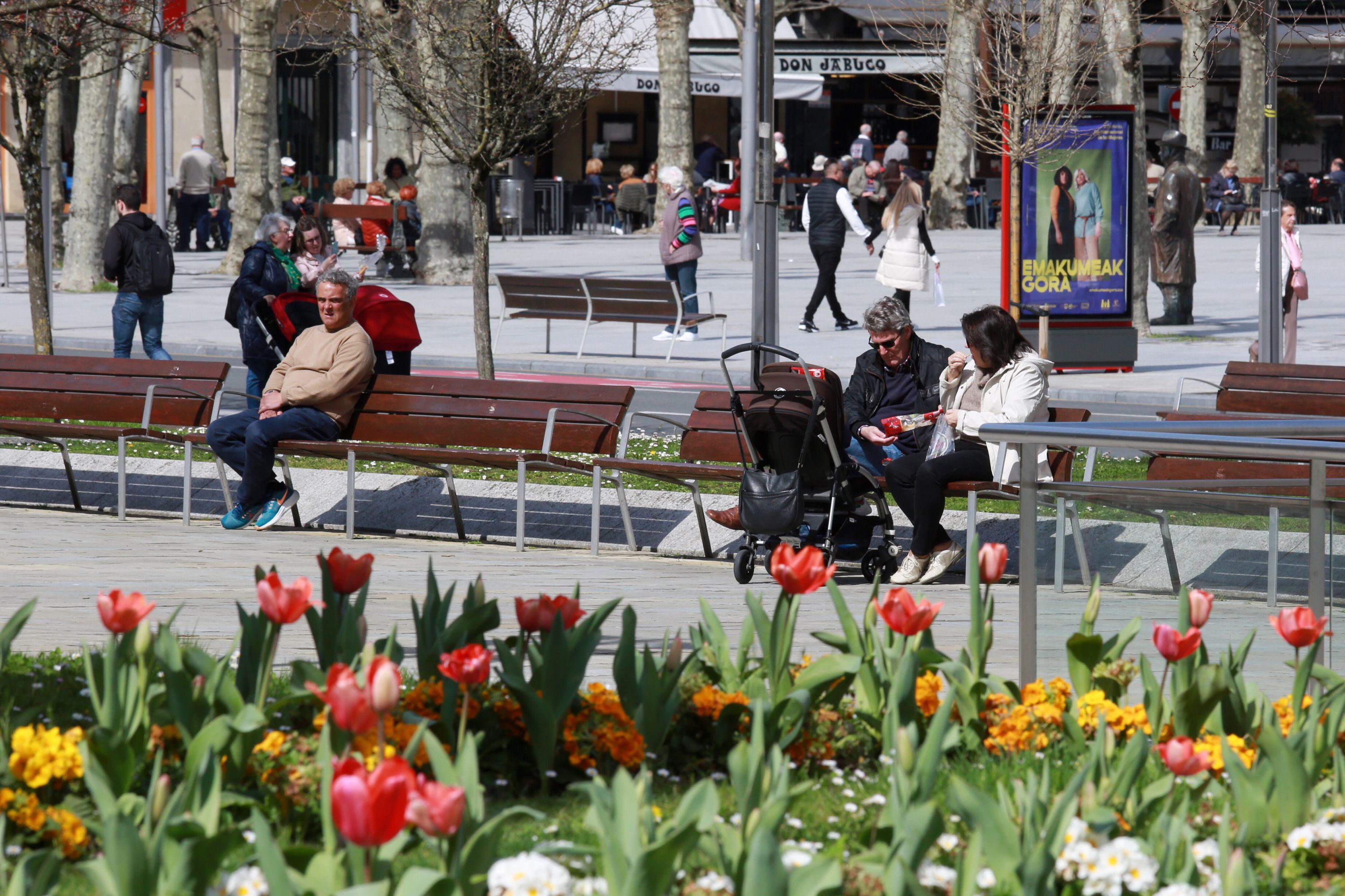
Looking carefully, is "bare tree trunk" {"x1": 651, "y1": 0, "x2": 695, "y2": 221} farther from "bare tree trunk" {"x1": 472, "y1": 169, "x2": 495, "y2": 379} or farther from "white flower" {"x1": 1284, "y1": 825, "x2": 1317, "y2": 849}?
"white flower" {"x1": 1284, "y1": 825, "x2": 1317, "y2": 849}

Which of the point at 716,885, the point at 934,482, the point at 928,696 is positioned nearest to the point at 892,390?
the point at 934,482

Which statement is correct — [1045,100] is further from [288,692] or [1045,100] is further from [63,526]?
→ [288,692]

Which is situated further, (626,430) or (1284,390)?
(1284,390)

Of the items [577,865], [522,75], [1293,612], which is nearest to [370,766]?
[577,865]

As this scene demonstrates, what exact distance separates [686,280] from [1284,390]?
10232mm

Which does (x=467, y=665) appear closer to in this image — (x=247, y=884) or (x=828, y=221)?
(x=247, y=884)

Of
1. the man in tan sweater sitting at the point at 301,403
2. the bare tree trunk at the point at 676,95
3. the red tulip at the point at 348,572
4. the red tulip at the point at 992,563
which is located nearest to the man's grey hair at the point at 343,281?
the man in tan sweater sitting at the point at 301,403

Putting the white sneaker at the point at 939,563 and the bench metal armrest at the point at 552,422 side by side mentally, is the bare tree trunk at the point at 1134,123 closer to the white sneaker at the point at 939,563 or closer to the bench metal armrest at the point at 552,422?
the bench metal armrest at the point at 552,422

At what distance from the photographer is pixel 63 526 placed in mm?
9469

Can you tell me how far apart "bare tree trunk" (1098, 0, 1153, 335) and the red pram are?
9061 millimetres

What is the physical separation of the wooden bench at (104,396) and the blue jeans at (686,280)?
9.66m

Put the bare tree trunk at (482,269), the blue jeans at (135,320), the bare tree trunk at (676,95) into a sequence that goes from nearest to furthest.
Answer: the bare tree trunk at (482,269) → the blue jeans at (135,320) → the bare tree trunk at (676,95)

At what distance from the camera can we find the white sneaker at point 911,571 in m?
8.09

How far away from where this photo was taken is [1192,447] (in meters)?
4.70
